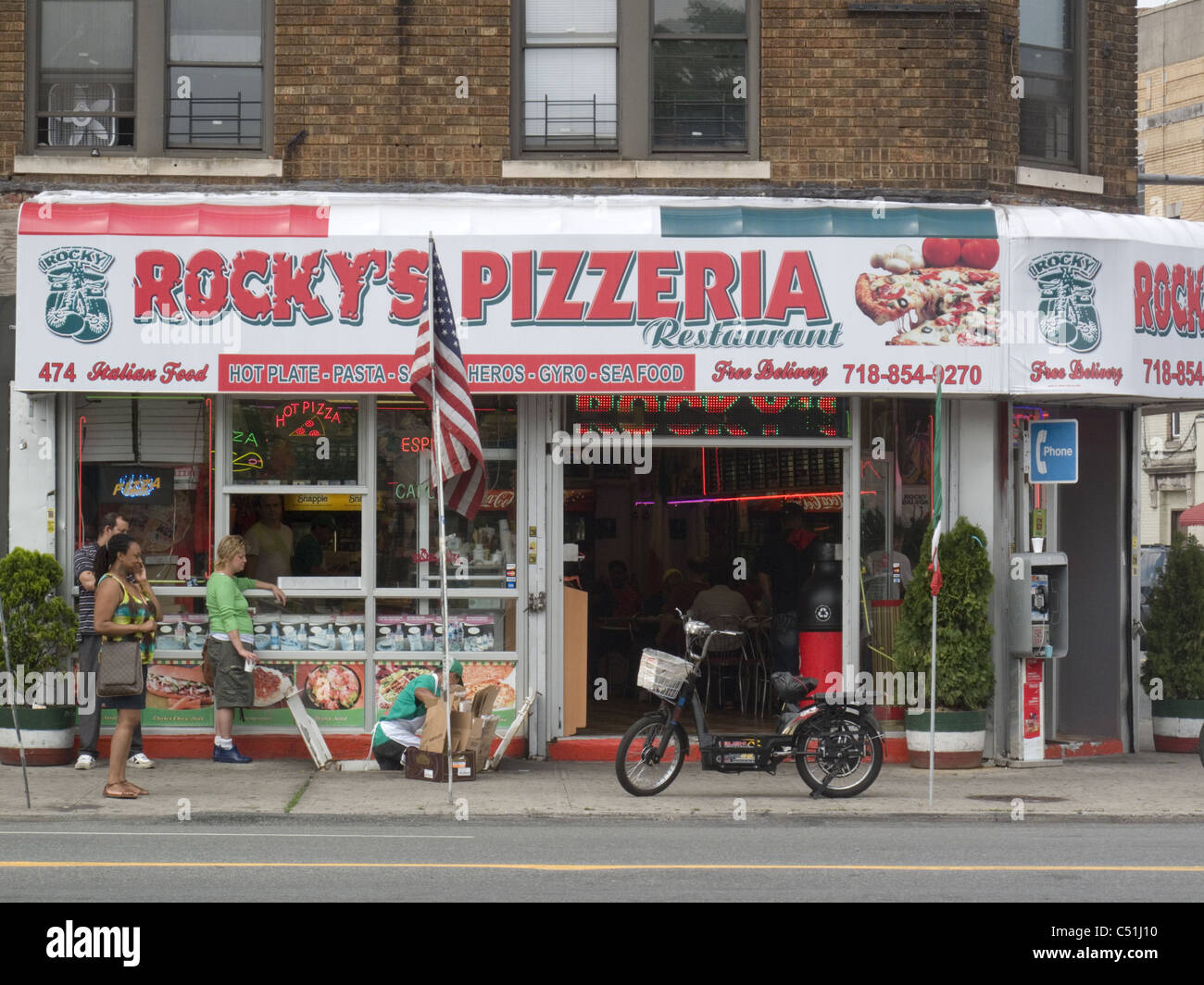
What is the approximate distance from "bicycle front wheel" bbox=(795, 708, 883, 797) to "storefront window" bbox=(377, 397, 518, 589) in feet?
10.6

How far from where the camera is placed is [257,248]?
43.7ft

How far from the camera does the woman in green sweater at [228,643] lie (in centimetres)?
1314

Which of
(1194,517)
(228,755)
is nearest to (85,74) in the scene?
(228,755)

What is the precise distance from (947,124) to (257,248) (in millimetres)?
6002

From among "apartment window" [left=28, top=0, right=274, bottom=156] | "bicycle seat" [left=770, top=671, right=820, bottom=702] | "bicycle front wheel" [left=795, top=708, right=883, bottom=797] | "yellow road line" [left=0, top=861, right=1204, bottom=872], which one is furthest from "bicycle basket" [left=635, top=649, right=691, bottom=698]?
"apartment window" [left=28, top=0, right=274, bottom=156]

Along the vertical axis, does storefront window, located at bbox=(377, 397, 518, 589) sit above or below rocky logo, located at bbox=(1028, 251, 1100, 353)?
below

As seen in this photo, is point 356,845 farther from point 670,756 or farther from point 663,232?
point 663,232

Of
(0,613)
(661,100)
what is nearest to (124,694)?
(0,613)

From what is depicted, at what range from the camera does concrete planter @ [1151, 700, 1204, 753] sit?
1466 centimetres

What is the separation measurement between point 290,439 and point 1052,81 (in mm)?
7657

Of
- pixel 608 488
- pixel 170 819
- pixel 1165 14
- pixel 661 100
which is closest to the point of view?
pixel 170 819

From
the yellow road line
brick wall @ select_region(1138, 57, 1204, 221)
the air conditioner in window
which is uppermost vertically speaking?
brick wall @ select_region(1138, 57, 1204, 221)

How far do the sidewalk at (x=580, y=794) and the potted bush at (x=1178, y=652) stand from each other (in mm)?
924

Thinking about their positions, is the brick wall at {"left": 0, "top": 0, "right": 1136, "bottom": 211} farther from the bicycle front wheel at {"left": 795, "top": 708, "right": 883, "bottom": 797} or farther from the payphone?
the bicycle front wheel at {"left": 795, "top": 708, "right": 883, "bottom": 797}
